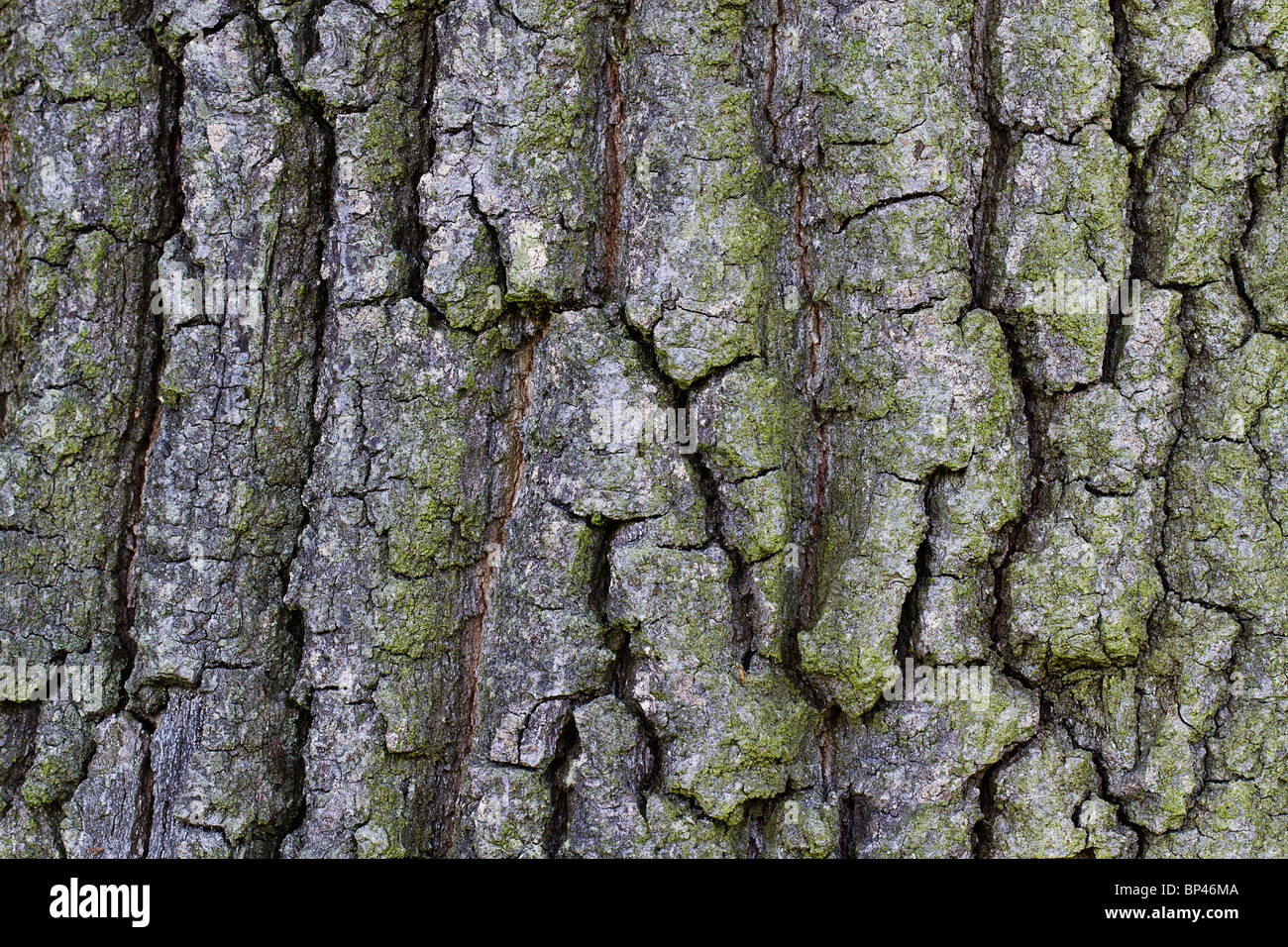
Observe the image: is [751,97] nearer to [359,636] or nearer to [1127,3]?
[1127,3]

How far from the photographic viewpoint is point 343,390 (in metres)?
1.80

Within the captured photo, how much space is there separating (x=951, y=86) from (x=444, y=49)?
0.95 metres

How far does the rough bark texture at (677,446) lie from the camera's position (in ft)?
5.65

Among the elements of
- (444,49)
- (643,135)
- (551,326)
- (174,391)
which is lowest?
(174,391)

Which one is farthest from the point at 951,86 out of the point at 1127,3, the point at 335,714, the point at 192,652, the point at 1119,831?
the point at 192,652

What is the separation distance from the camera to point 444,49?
179cm

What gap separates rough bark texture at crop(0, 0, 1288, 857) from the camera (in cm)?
172

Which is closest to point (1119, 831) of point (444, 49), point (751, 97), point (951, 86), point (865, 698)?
point (865, 698)

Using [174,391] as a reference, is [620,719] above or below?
below

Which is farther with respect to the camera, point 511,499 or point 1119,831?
point 511,499

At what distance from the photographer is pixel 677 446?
68.7 inches

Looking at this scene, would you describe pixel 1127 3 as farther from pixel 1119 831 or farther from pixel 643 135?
pixel 1119 831

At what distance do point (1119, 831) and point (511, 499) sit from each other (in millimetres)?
1287

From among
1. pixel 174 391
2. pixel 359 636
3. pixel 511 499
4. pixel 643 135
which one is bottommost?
pixel 359 636
